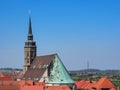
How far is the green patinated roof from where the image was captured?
80562 mm

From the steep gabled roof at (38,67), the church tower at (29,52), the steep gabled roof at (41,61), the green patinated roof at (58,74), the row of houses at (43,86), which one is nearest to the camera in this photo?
the row of houses at (43,86)

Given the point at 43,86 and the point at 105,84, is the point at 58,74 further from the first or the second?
the point at 105,84

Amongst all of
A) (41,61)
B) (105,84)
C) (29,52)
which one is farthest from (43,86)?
(29,52)

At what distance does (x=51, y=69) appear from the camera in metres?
81.8

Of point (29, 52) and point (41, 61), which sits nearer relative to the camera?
point (41, 61)

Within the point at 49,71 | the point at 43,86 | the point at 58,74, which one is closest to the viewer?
the point at 43,86

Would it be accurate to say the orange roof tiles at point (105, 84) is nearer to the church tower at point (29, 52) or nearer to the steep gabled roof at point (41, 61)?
the steep gabled roof at point (41, 61)

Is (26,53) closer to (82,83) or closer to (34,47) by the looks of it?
(34,47)

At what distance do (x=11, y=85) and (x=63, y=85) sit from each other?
13383mm

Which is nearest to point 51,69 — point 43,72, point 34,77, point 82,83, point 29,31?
point 43,72

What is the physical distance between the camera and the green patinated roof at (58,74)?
80.6m

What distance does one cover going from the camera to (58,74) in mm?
81000

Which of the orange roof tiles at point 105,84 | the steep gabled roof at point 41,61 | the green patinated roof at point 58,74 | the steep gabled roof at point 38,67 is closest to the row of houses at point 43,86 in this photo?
the orange roof tiles at point 105,84

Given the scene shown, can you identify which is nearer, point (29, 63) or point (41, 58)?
point (41, 58)
